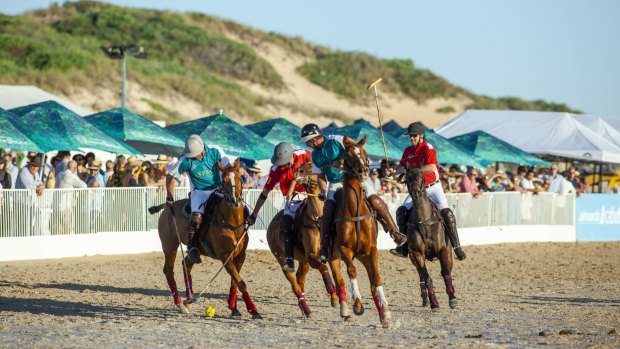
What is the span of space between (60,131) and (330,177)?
11870 mm

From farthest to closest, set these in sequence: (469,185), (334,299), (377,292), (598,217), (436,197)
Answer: (598,217) → (469,185) → (436,197) → (334,299) → (377,292)

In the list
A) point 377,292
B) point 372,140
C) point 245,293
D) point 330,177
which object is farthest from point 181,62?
point 377,292

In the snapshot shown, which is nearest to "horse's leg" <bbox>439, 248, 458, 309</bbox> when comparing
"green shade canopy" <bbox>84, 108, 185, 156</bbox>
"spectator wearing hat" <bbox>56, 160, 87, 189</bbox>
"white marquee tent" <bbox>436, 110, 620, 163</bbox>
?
"spectator wearing hat" <bbox>56, 160, 87, 189</bbox>

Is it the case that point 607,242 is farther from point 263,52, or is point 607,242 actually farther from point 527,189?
point 263,52

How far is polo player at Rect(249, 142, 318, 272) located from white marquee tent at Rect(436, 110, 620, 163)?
23.4m

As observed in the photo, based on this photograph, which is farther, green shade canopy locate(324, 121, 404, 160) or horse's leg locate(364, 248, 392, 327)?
green shade canopy locate(324, 121, 404, 160)

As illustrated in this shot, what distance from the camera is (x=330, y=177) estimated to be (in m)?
14.2

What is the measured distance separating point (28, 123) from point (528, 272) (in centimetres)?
1098

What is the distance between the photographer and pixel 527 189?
3106cm

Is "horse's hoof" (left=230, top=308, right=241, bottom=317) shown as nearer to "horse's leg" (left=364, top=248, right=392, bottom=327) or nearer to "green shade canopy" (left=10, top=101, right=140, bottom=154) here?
"horse's leg" (left=364, top=248, right=392, bottom=327)

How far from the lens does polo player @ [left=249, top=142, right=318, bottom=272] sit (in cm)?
1497

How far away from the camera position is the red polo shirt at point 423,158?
15633mm

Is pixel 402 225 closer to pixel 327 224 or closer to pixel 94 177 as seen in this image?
pixel 327 224

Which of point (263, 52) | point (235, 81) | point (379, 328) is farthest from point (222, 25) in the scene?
point (379, 328)
